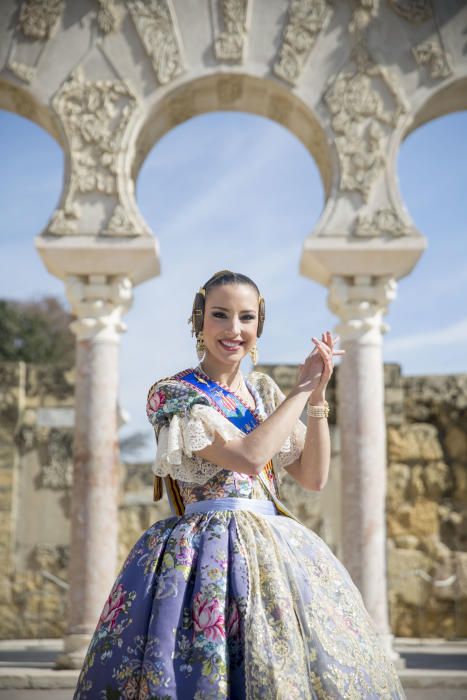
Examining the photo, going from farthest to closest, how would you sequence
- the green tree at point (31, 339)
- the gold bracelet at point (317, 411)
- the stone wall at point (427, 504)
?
1. the green tree at point (31, 339)
2. the stone wall at point (427, 504)
3. the gold bracelet at point (317, 411)

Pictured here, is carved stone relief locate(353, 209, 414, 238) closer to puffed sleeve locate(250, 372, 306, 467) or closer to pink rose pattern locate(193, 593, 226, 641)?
puffed sleeve locate(250, 372, 306, 467)

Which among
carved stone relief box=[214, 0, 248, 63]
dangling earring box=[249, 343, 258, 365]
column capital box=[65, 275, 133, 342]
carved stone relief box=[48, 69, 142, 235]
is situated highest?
carved stone relief box=[214, 0, 248, 63]

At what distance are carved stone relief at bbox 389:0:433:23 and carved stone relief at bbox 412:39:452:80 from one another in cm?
23

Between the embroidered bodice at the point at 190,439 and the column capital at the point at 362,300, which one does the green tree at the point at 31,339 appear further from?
the embroidered bodice at the point at 190,439

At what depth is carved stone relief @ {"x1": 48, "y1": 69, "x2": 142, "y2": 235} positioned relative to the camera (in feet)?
23.3

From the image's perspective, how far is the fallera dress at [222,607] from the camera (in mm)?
2459

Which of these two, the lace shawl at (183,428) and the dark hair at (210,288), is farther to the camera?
the dark hair at (210,288)

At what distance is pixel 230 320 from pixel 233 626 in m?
0.93

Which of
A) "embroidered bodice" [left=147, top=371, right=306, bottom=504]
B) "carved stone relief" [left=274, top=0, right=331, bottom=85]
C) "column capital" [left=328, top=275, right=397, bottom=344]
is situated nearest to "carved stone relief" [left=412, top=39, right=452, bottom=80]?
"carved stone relief" [left=274, top=0, right=331, bottom=85]

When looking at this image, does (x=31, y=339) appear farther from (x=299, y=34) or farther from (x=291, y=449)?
(x=291, y=449)

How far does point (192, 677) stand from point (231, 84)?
19.5 feet

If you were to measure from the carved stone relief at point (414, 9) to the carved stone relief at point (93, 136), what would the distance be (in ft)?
7.49

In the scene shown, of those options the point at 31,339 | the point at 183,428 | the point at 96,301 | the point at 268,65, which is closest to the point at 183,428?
the point at 183,428

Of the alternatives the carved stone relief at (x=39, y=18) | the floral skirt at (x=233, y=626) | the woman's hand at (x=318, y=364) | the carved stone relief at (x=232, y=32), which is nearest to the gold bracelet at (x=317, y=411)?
the woman's hand at (x=318, y=364)
